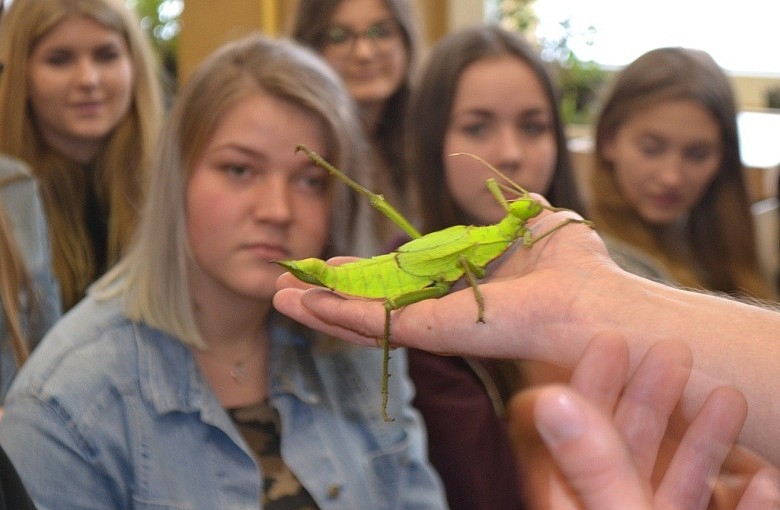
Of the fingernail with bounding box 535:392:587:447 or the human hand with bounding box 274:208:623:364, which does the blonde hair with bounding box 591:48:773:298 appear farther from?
the fingernail with bounding box 535:392:587:447

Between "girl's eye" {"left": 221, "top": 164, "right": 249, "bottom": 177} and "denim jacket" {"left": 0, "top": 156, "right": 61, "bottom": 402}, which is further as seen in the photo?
"denim jacket" {"left": 0, "top": 156, "right": 61, "bottom": 402}

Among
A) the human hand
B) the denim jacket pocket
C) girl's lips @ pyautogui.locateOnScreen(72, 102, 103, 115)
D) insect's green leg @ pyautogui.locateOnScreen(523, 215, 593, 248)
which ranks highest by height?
girl's lips @ pyautogui.locateOnScreen(72, 102, 103, 115)

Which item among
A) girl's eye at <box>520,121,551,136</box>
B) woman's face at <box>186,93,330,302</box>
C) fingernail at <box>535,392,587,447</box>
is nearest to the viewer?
fingernail at <box>535,392,587,447</box>

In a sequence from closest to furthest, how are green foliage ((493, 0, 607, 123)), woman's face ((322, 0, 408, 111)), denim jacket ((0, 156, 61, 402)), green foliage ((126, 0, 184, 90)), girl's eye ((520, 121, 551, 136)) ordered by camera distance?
denim jacket ((0, 156, 61, 402)), girl's eye ((520, 121, 551, 136)), woman's face ((322, 0, 408, 111)), green foliage ((126, 0, 184, 90)), green foliage ((493, 0, 607, 123))

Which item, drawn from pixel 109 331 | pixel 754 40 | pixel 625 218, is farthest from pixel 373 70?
Answer: pixel 754 40

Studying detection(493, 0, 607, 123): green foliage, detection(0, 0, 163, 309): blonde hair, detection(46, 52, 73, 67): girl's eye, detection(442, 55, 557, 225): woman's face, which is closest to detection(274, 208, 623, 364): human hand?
detection(442, 55, 557, 225): woman's face

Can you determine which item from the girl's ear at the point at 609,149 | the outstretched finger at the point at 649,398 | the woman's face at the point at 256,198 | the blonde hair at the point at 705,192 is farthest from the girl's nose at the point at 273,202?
the girl's ear at the point at 609,149
